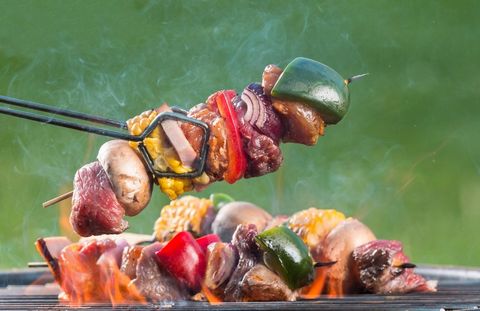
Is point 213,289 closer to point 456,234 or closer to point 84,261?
point 84,261

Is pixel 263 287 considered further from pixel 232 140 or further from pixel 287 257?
pixel 232 140

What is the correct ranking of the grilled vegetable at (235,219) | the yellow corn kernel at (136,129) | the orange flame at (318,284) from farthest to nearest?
the grilled vegetable at (235,219) < the orange flame at (318,284) < the yellow corn kernel at (136,129)

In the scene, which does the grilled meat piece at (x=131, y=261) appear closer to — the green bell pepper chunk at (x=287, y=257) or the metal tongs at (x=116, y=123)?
the green bell pepper chunk at (x=287, y=257)

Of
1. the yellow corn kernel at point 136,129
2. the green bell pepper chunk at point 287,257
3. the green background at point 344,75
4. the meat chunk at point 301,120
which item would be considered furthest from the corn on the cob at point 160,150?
the green background at point 344,75

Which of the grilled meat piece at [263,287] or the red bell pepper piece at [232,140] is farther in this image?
the grilled meat piece at [263,287]

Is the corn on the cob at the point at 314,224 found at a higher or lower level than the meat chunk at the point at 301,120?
lower

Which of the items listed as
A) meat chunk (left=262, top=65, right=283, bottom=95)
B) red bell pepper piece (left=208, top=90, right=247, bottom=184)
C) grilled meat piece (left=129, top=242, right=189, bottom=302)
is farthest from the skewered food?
grilled meat piece (left=129, top=242, right=189, bottom=302)
